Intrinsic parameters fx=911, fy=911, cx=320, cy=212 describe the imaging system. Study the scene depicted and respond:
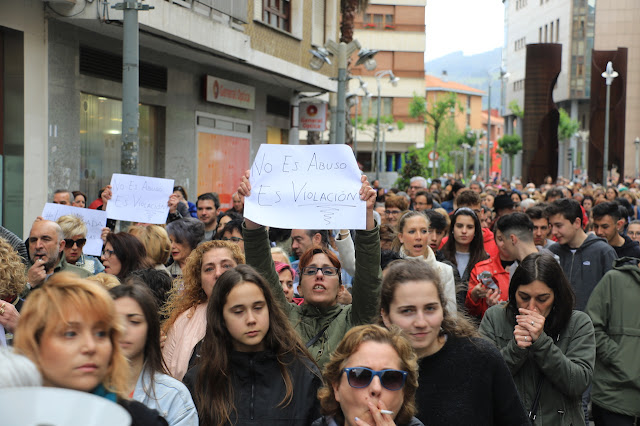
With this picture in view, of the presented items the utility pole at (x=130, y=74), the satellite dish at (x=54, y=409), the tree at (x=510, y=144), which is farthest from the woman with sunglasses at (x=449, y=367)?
the tree at (x=510, y=144)

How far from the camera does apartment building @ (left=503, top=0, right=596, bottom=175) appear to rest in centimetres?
9606

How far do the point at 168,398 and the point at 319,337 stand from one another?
4.60 ft

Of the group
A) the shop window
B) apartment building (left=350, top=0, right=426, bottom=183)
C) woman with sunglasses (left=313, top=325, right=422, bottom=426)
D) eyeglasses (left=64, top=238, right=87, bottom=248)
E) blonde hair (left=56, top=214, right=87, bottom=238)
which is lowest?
woman with sunglasses (left=313, top=325, right=422, bottom=426)

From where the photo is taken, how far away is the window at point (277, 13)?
78.3 feet

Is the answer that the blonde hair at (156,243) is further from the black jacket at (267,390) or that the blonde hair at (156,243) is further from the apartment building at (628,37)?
the apartment building at (628,37)

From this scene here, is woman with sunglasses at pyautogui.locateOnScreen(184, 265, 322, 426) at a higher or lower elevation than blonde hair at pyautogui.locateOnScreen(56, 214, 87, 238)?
lower

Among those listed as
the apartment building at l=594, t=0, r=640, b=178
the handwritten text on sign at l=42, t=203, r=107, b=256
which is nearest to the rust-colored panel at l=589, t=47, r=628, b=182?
the handwritten text on sign at l=42, t=203, r=107, b=256

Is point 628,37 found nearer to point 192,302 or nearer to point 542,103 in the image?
point 542,103

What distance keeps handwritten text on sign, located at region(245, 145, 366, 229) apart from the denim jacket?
5.56 feet

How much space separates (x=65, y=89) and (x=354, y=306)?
12.0 meters

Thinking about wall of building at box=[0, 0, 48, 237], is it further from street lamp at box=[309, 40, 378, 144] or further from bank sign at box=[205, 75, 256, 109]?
bank sign at box=[205, 75, 256, 109]

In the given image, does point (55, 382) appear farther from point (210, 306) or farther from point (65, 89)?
point (65, 89)

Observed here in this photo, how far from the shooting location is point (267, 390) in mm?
4086

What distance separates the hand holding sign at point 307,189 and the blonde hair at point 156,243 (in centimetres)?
214
